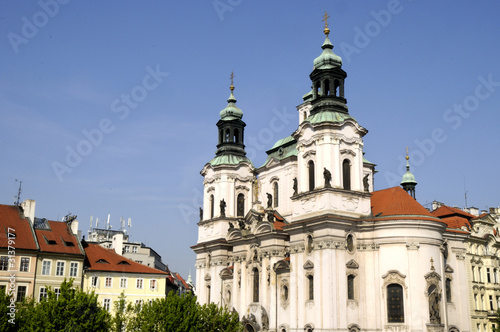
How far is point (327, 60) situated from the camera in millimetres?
53156

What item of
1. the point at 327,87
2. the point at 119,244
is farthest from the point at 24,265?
the point at 327,87

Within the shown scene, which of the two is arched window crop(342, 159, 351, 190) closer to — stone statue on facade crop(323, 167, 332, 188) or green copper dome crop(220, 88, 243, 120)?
stone statue on facade crop(323, 167, 332, 188)

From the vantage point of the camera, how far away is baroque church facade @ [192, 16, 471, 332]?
4575cm

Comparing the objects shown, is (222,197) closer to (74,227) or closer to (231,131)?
(231,131)

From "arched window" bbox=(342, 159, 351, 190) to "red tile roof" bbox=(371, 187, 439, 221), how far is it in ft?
11.1

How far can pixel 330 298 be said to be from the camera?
4528 centimetres

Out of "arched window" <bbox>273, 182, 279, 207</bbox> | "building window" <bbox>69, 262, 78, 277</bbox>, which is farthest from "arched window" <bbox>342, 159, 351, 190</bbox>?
"building window" <bbox>69, 262, 78, 277</bbox>

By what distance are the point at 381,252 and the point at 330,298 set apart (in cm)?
590

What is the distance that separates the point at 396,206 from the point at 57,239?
31.7 metres

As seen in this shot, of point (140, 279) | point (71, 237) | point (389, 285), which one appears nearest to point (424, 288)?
point (389, 285)

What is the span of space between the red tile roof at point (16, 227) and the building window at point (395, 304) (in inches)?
1223

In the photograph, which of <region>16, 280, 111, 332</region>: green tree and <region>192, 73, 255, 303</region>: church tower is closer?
<region>16, 280, 111, 332</region>: green tree

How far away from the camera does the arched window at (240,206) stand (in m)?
62.7

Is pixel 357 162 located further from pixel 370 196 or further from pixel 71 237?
pixel 71 237
